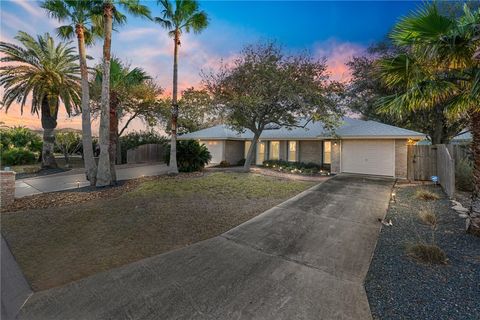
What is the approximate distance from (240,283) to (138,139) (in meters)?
24.0

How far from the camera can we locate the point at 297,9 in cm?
1115

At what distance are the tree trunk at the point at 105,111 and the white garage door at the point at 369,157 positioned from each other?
45.1 feet

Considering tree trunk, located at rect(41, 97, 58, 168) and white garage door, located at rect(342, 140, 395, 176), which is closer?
white garage door, located at rect(342, 140, 395, 176)

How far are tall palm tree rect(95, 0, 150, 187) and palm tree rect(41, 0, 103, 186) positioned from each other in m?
0.56

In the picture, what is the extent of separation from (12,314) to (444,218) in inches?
350

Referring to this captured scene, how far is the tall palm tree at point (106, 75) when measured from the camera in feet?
32.7

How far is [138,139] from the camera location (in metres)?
24.6

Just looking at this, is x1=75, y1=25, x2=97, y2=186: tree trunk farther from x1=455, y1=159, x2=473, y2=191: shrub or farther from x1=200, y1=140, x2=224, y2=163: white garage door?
x1=455, y1=159, x2=473, y2=191: shrub

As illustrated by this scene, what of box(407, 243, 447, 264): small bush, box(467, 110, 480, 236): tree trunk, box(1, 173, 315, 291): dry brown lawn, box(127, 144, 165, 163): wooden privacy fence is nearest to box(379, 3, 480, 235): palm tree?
box(467, 110, 480, 236): tree trunk

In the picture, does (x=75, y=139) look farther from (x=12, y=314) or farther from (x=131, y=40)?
(x=12, y=314)

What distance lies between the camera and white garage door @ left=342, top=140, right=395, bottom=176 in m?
14.0

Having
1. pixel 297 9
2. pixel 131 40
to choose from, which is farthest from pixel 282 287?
pixel 131 40

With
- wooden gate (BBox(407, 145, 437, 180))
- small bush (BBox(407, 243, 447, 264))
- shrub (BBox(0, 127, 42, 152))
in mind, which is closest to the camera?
small bush (BBox(407, 243, 447, 264))

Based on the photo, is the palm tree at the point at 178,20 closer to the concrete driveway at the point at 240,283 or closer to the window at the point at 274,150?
the window at the point at 274,150
